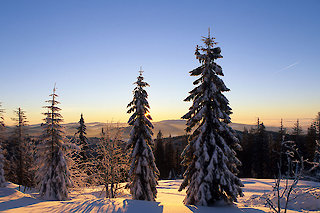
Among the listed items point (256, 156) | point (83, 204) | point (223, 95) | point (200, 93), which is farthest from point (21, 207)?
point (256, 156)

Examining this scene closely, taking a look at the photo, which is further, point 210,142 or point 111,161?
point 111,161

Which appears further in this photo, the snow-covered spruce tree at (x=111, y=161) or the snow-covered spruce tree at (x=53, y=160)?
the snow-covered spruce tree at (x=111, y=161)

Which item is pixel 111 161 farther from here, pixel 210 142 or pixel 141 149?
pixel 210 142

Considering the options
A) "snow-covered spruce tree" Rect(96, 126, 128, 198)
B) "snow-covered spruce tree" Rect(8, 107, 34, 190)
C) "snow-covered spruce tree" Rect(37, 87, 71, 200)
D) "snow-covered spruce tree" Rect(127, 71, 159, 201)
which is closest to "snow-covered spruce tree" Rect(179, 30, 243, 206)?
"snow-covered spruce tree" Rect(127, 71, 159, 201)

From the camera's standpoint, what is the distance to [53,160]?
19.8m

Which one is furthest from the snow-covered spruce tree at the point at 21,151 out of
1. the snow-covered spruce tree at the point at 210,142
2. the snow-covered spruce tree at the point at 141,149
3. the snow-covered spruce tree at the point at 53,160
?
the snow-covered spruce tree at the point at 210,142

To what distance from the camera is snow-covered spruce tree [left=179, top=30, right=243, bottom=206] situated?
45.2 feet

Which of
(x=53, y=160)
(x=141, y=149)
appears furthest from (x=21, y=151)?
(x=141, y=149)

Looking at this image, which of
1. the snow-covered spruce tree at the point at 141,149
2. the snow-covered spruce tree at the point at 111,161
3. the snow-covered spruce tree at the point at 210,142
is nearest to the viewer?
the snow-covered spruce tree at the point at 210,142

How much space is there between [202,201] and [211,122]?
5534 millimetres

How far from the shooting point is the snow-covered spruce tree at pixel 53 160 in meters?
19.3

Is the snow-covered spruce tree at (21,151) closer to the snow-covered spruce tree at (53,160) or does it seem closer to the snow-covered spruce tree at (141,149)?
the snow-covered spruce tree at (53,160)

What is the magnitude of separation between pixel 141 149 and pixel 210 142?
772 centimetres

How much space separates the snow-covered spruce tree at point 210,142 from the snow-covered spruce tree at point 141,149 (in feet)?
17.1
